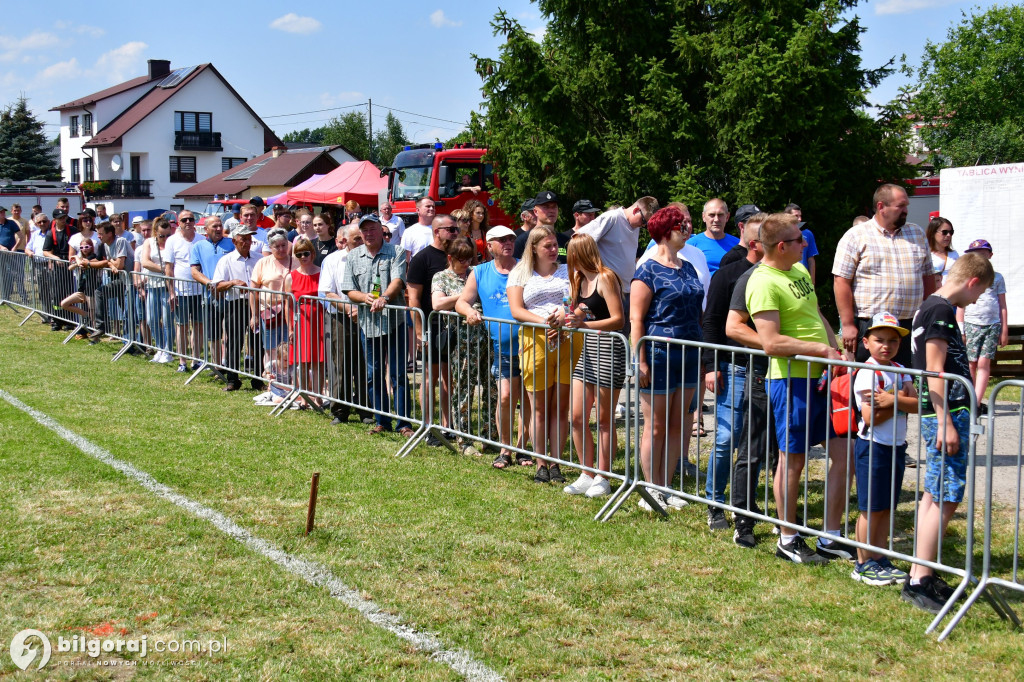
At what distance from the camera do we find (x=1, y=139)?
72438 millimetres

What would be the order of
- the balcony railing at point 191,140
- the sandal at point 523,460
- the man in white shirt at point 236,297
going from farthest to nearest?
the balcony railing at point 191,140 < the man in white shirt at point 236,297 < the sandal at point 523,460

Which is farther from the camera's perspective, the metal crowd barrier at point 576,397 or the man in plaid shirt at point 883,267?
the man in plaid shirt at point 883,267

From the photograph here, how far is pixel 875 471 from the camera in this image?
5.11 metres

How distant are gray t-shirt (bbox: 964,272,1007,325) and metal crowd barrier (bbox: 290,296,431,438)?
5.17m

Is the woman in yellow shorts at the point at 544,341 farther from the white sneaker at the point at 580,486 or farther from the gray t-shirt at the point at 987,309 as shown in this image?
the gray t-shirt at the point at 987,309

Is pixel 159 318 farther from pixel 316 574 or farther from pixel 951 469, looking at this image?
pixel 951 469

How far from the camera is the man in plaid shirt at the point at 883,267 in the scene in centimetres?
696

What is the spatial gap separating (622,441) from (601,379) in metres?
2.03

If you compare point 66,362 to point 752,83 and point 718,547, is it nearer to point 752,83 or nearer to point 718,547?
point 718,547

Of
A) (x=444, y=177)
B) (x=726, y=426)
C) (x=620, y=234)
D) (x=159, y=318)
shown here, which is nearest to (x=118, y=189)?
Answer: (x=444, y=177)

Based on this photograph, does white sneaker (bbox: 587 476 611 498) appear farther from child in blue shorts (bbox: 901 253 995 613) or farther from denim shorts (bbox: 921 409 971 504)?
denim shorts (bbox: 921 409 971 504)

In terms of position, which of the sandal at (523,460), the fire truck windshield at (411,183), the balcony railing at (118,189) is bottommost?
the sandal at (523,460)

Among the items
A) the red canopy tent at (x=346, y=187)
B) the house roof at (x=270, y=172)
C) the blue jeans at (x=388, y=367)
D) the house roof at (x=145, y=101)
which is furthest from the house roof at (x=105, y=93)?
the blue jeans at (x=388, y=367)

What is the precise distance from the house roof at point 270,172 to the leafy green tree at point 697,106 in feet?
136
